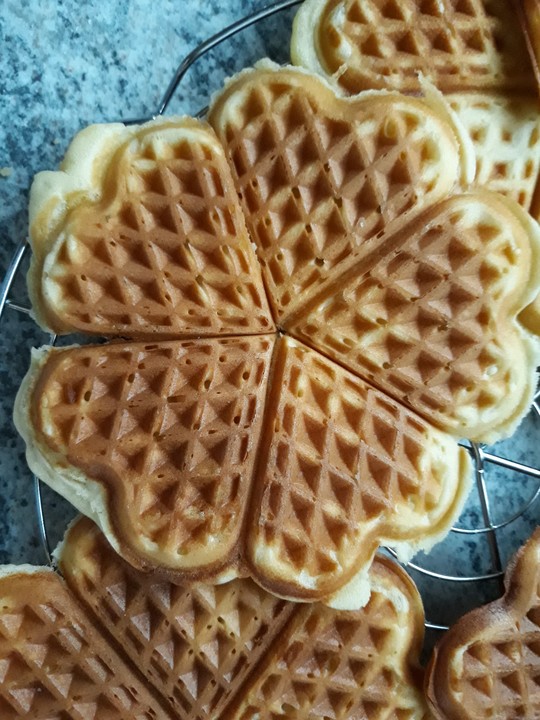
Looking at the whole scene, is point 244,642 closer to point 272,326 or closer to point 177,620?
point 177,620

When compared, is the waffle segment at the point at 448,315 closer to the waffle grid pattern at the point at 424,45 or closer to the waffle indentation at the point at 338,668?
the waffle grid pattern at the point at 424,45

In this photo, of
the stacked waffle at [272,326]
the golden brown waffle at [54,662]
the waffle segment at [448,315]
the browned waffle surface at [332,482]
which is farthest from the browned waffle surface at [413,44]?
the golden brown waffle at [54,662]

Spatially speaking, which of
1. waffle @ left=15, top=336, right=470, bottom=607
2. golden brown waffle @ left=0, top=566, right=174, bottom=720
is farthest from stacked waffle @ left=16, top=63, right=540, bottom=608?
golden brown waffle @ left=0, top=566, right=174, bottom=720

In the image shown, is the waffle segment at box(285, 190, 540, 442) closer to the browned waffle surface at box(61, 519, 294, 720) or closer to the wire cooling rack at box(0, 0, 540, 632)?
the wire cooling rack at box(0, 0, 540, 632)

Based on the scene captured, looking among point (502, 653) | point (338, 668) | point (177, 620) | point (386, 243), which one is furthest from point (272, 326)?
point (502, 653)

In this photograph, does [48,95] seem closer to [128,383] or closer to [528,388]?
[128,383]

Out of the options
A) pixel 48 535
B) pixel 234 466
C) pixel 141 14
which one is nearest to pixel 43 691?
pixel 48 535
